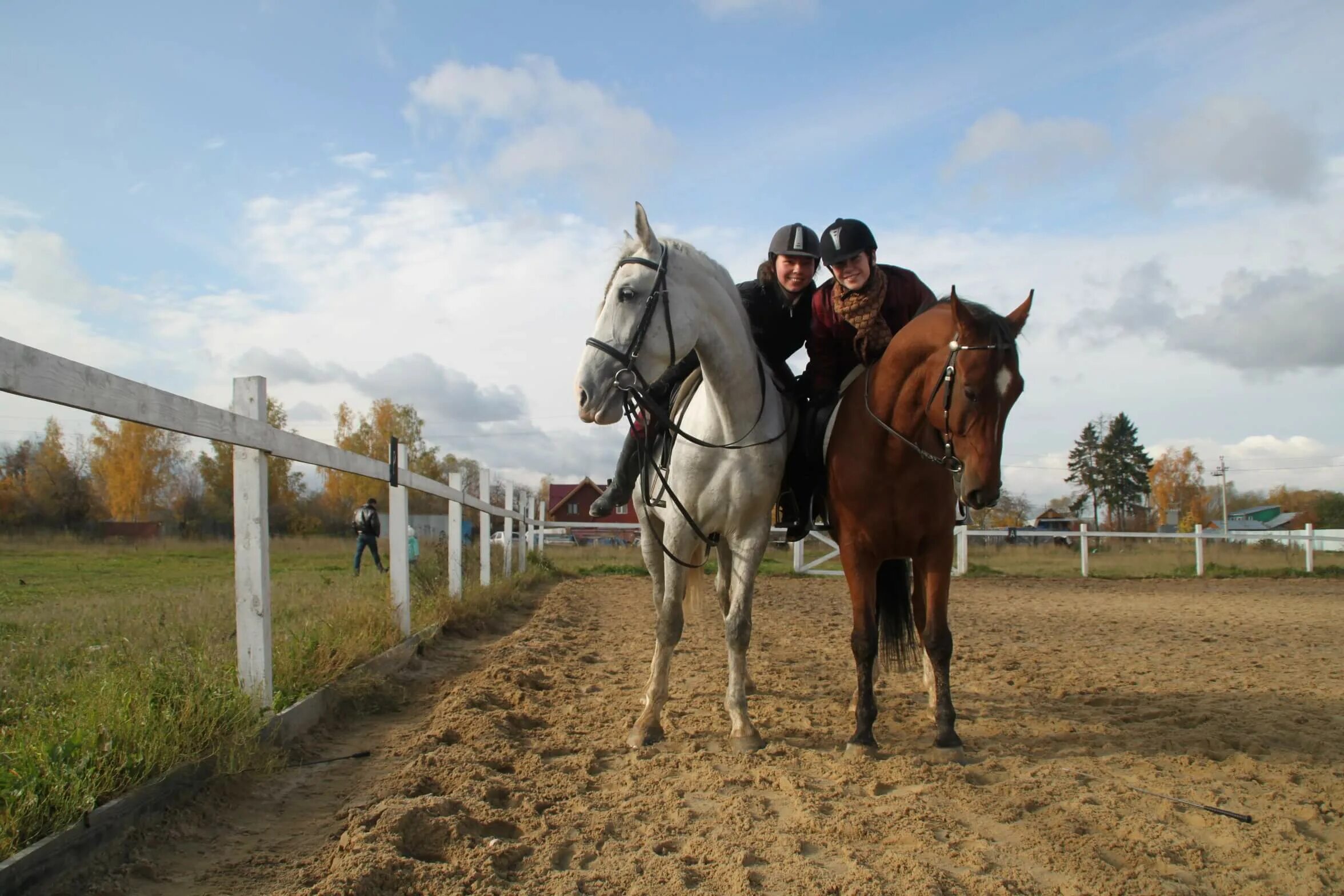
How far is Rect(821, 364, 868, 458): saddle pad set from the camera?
14.4 feet

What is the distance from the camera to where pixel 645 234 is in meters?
3.86

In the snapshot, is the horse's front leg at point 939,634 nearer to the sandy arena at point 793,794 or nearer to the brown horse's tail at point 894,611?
the sandy arena at point 793,794

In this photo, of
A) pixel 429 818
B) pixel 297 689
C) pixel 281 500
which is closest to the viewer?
pixel 429 818

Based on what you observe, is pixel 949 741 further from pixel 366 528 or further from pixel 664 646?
pixel 366 528

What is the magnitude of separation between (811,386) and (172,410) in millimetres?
3134

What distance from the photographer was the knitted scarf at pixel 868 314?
4.38m

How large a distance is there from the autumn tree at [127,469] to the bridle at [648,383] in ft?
71.0

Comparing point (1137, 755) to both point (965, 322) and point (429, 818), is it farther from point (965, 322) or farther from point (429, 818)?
point (429, 818)

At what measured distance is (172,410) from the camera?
3.13 m

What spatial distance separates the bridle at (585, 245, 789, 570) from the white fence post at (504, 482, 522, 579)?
32.1 ft

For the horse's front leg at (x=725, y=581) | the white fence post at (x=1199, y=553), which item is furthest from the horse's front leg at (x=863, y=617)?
the white fence post at (x=1199, y=553)

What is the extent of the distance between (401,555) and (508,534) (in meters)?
8.01

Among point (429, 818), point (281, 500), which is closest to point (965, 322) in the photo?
point (429, 818)

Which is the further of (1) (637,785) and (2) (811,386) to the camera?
(2) (811,386)
